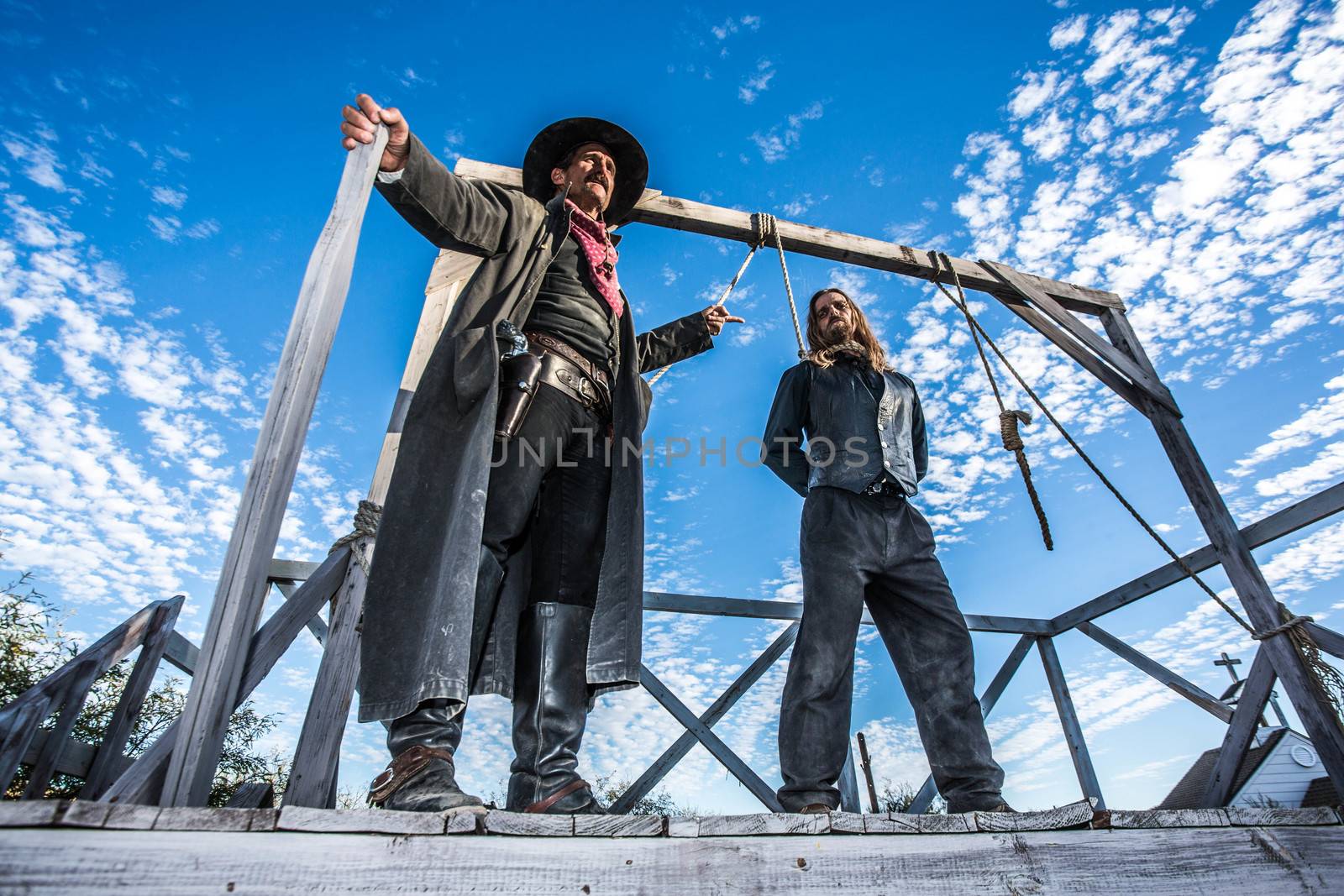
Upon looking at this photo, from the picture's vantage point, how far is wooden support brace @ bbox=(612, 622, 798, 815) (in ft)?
13.8

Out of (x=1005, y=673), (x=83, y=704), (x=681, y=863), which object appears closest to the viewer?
(x=681, y=863)

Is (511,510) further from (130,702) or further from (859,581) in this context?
(130,702)

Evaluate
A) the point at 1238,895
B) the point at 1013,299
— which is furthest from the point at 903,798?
the point at 1238,895

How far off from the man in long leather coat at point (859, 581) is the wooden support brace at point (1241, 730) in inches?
95.5

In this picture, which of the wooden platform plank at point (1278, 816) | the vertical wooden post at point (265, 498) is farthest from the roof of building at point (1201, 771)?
the vertical wooden post at point (265, 498)

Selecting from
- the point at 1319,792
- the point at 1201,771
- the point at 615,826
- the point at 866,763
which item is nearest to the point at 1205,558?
the point at 615,826

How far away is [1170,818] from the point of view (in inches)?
61.6

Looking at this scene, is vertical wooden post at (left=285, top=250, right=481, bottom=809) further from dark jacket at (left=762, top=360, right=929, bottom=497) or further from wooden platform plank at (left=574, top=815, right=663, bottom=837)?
dark jacket at (left=762, top=360, right=929, bottom=497)

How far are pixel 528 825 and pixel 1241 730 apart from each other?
462 cm

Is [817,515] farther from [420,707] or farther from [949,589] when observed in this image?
[420,707]

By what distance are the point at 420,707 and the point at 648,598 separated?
2.87m

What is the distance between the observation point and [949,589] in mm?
2992

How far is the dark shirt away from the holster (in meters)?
0.25

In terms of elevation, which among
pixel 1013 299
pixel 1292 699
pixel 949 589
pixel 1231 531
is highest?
pixel 1013 299
